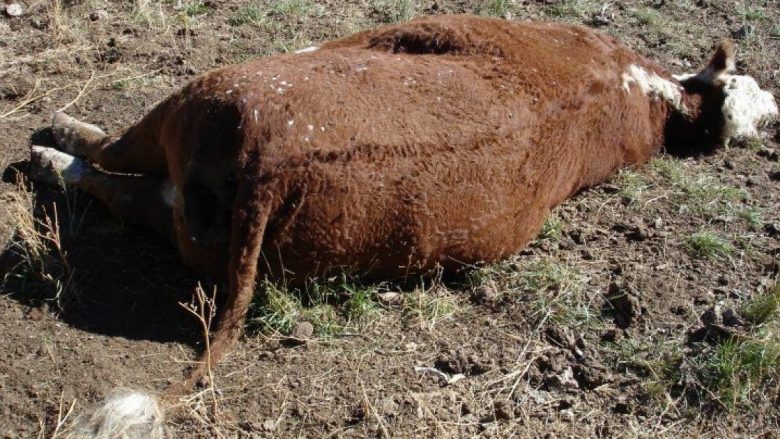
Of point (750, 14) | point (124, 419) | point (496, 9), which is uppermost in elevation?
point (750, 14)

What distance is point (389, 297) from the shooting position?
3646 millimetres

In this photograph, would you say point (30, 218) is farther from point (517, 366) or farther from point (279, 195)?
point (517, 366)

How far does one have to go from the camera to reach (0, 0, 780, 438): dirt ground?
3.12 metres

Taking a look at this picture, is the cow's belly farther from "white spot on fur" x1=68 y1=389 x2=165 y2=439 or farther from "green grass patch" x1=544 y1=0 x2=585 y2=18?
"green grass patch" x1=544 y1=0 x2=585 y2=18

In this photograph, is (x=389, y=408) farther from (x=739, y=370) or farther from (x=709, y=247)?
(x=709, y=247)

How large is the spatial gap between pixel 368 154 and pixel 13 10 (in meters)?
3.55

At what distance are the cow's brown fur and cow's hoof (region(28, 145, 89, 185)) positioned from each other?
0.14m

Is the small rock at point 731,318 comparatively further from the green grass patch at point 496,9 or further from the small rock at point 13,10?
the small rock at point 13,10

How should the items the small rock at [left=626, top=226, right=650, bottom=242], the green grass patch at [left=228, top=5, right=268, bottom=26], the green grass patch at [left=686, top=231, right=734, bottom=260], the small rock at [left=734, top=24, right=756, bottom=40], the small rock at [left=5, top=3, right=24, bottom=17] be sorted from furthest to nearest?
the small rock at [left=734, top=24, right=756, bottom=40], the green grass patch at [left=228, top=5, right=268, bottom=26], the small rock at [left=5, top=3, right=24, bottom=17], the small rock at [left=626, top=226, right=650, bottom=242], the green grass patch at [left=686, top=231, right=734, bottom=260]

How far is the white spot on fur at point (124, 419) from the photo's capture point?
276cm

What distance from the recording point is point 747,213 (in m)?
4.36

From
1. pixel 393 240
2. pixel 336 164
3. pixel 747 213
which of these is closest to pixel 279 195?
pixel 336 164

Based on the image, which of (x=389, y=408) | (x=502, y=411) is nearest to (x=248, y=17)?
(x=389, y=408)

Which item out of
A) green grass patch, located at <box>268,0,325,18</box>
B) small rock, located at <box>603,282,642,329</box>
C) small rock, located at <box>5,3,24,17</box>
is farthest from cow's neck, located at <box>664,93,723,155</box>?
small rock, located at <box>5,3,24,17</box>
